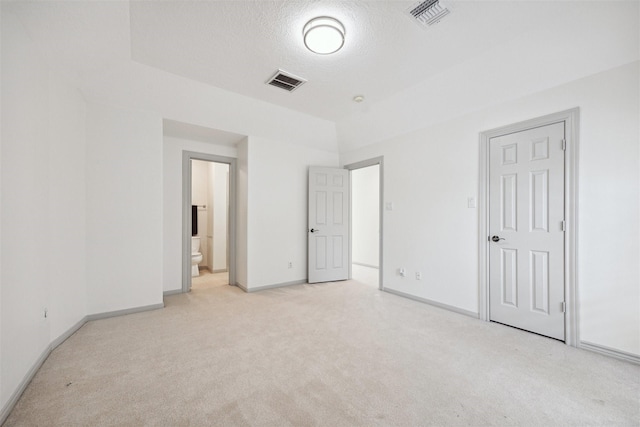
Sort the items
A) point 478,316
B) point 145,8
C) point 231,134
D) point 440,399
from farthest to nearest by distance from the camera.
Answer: point 231,134 < point 478,316 < point 145,8 < point 440,399

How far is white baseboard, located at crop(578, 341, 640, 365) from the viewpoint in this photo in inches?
83.4

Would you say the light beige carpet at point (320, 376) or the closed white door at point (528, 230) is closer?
the light beige carpet at point (320, 376)

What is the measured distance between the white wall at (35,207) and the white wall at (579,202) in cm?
379

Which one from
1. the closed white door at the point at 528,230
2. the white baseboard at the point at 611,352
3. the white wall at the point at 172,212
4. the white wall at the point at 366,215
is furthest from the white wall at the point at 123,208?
the white baseboard at the point at 611,352

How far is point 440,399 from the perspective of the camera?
169cm

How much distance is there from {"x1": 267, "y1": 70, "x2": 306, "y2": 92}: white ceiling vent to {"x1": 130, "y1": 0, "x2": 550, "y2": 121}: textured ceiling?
69 mm

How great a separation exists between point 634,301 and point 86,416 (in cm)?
388

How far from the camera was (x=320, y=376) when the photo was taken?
1.93m

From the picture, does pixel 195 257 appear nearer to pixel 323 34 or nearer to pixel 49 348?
pixel 49 348

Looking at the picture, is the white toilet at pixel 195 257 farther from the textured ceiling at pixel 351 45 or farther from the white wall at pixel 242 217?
the textured ceiling at pixel 351 45

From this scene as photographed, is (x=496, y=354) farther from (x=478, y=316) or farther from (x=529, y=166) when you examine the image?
(x=529, y=166)

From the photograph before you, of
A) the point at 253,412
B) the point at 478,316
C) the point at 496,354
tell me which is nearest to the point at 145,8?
the point at 253,412

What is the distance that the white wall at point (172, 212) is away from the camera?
3.98m

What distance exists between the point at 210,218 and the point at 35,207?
3.85 metres
